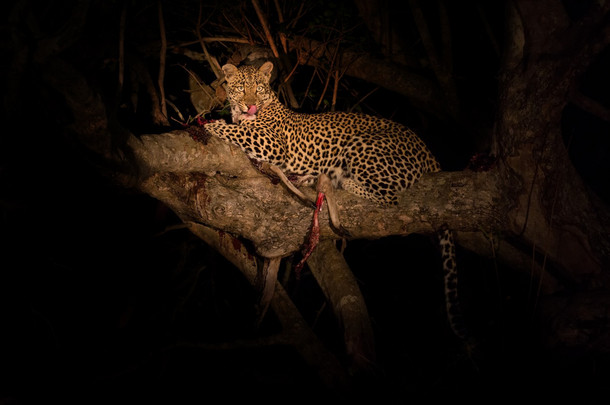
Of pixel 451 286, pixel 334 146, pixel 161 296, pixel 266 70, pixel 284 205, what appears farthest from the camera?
pixel 161 296

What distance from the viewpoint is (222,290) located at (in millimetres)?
6172

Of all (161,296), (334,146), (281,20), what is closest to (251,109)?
(334,146)

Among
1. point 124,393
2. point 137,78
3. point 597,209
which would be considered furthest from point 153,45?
point 597,209

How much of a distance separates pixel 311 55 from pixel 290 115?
1.27 metres

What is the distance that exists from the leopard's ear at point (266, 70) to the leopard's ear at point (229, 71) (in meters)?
0.27

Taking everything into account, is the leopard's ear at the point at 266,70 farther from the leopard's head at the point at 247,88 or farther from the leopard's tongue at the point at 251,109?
the leopard's tongue at the point at 251,109

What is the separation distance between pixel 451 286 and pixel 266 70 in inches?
114

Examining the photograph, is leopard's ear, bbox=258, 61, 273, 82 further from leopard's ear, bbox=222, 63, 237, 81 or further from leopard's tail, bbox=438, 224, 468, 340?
leopard's tail, bbox=438, 224, 468, 340

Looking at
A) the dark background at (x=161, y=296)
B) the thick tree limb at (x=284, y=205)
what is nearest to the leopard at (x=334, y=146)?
the thick tree limb at (x=284, y=205)

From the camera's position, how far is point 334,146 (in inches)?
179

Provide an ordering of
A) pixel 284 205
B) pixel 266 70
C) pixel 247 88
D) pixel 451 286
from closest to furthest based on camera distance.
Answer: pixel 284 205
pixel 451 286
pixel 247 88
pixel 266 70

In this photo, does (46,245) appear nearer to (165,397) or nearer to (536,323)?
(165,397)

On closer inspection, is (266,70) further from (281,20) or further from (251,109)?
(281,20)

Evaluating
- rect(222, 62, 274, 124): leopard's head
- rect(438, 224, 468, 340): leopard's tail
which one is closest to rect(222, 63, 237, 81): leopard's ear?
rect(222, 62, 274, 124): leopard's head
